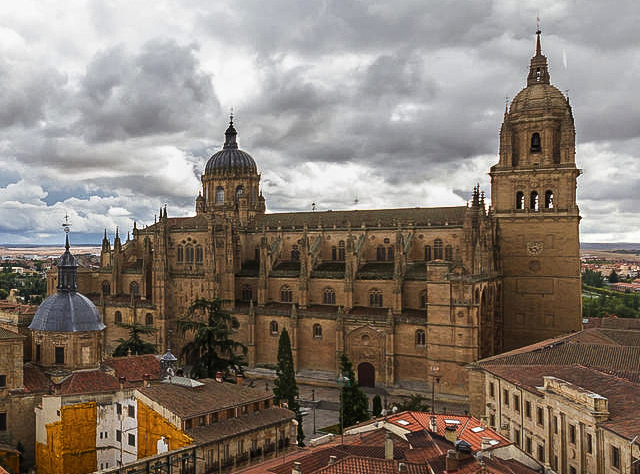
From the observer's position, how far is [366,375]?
61375 millimetres

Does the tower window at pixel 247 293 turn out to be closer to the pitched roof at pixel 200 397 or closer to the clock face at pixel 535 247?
the pitched roof at pixel 200 397

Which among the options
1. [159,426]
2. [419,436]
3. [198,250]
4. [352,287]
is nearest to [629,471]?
[419,436]

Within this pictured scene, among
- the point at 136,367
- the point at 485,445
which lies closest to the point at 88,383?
the point at 136,367

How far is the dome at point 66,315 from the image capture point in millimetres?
44094

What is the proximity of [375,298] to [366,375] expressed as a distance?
27.3 feet

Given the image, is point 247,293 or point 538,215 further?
point 247,293

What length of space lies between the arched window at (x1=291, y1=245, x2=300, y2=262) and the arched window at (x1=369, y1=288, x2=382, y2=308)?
1295 cm

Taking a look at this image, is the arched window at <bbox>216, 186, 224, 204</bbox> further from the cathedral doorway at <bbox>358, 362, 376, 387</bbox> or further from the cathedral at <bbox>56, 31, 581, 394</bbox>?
the cathedral doorway at <bbox>358, 362, 376, 387</bbox>

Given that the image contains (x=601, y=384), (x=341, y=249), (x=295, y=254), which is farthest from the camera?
(x=295, y=254)

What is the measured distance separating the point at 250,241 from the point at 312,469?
53022 millimetres

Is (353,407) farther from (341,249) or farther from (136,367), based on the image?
(341,249)

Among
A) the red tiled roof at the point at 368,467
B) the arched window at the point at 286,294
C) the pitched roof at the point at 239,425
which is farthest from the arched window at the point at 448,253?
the red tiled roof at the point at 368,467

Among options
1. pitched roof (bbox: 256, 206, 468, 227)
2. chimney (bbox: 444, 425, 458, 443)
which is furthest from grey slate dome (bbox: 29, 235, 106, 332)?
pitched roof (bbox: 256, 206, 468, 227)

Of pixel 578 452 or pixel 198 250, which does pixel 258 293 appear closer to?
pixel 198 250
